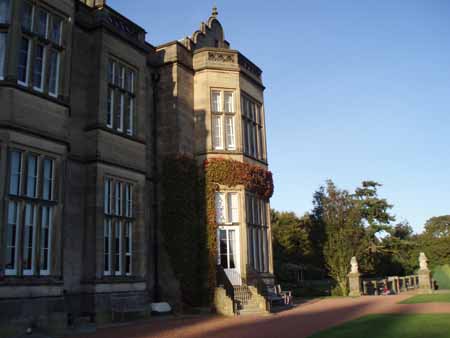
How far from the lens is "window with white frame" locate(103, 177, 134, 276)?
15.4 metres

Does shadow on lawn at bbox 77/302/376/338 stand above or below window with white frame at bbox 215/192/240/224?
below

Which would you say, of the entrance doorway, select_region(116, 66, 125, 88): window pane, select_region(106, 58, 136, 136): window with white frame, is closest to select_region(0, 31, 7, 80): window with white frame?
select_region(106, 58, 136, 136): window with white frame

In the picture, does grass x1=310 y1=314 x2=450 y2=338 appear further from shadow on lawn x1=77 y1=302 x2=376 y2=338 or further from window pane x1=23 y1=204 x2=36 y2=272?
window pane x1=23 y1=204 x2=36 y2=272

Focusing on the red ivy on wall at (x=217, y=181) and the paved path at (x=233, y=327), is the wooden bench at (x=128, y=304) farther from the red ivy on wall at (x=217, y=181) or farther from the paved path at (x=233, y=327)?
the red ivy on wall at (x=217, y=181)

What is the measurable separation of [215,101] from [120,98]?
18.2 ft

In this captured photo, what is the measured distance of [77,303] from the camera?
567 inches

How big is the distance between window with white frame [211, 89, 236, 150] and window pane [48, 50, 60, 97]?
8576 mm

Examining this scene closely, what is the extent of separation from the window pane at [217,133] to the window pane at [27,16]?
9820mm

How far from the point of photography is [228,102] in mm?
21531

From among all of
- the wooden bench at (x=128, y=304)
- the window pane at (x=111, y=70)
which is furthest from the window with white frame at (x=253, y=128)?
the wooden bench at (x=128, y=304)

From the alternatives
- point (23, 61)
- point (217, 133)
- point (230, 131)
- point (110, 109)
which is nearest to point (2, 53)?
point (23, 61)

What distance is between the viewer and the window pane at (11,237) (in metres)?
11.5

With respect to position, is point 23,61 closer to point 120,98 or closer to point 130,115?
point 120,98

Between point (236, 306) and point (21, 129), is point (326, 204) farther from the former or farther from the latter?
point (21, 129)
